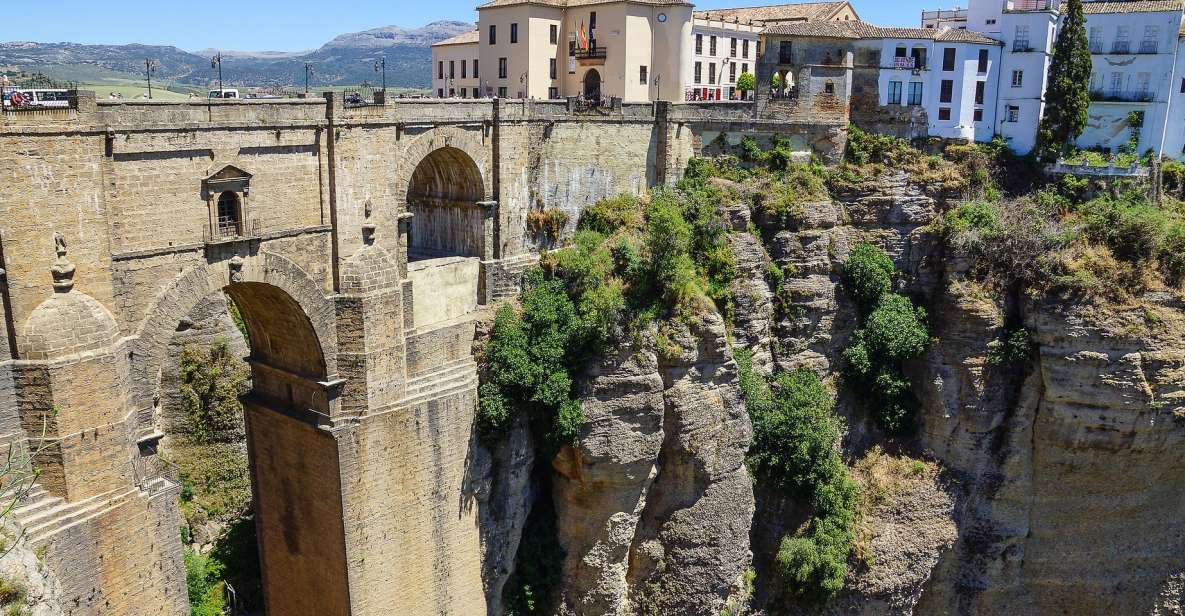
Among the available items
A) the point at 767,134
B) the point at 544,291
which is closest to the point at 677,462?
the point at 544,291

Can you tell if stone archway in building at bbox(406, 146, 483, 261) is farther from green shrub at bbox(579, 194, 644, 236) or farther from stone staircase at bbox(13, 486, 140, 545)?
stone staircase at bbox(13, 486, 140, 545)

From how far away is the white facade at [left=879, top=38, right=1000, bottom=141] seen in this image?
117 feet

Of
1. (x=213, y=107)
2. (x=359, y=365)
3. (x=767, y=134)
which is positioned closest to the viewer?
(x=213, y=107)

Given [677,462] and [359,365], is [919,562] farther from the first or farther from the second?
[359,365]

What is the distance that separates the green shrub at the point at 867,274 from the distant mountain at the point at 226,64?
37315 mm

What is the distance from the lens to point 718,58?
41.9 meters

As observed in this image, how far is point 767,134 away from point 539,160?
9903mm

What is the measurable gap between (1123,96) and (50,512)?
125 ft

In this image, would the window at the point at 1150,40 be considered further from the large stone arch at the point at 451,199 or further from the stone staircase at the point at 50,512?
the stone staircase at the point at 50,512

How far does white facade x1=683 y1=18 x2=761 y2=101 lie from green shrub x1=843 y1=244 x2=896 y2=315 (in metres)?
10.7

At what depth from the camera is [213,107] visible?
19922 millimetres

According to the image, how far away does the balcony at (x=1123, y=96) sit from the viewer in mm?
35969

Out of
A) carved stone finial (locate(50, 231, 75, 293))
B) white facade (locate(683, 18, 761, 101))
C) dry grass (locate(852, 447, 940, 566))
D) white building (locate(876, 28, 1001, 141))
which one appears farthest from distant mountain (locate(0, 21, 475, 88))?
dry grass (locate(852, 447, 940, 566))

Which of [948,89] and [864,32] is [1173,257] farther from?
[864,32]
